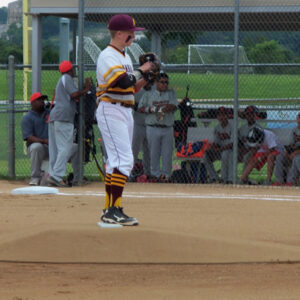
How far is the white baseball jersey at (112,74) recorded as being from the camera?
22.3ft

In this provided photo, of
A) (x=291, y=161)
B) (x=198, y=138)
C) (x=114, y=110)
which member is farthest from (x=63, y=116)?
(x=114, y=110)

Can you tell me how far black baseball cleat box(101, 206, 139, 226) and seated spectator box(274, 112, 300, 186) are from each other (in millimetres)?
4829

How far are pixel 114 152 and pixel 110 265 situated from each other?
4.12ft

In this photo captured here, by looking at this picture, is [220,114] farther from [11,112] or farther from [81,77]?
[11,112]

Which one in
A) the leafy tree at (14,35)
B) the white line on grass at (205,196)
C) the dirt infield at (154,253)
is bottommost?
the white line on grass at (205,196)

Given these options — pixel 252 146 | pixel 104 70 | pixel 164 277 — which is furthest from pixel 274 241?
pixel 252 146

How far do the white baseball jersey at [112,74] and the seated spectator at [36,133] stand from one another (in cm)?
486

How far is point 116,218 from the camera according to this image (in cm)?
699

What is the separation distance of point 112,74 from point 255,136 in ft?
17.1

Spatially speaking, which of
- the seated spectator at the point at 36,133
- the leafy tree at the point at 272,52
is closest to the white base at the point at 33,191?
the seated spectator at the point at 36,133

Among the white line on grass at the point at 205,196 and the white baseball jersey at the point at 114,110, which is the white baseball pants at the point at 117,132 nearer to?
the white baseball jersey at the point at 114,110

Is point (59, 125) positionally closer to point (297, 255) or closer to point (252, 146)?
point (252, 146)

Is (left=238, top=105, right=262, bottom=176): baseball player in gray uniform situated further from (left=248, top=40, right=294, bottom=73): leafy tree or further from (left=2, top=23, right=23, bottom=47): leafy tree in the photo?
(left=2, top=23, right=23, bottom=47): leafy tree

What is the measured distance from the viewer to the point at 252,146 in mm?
11594
